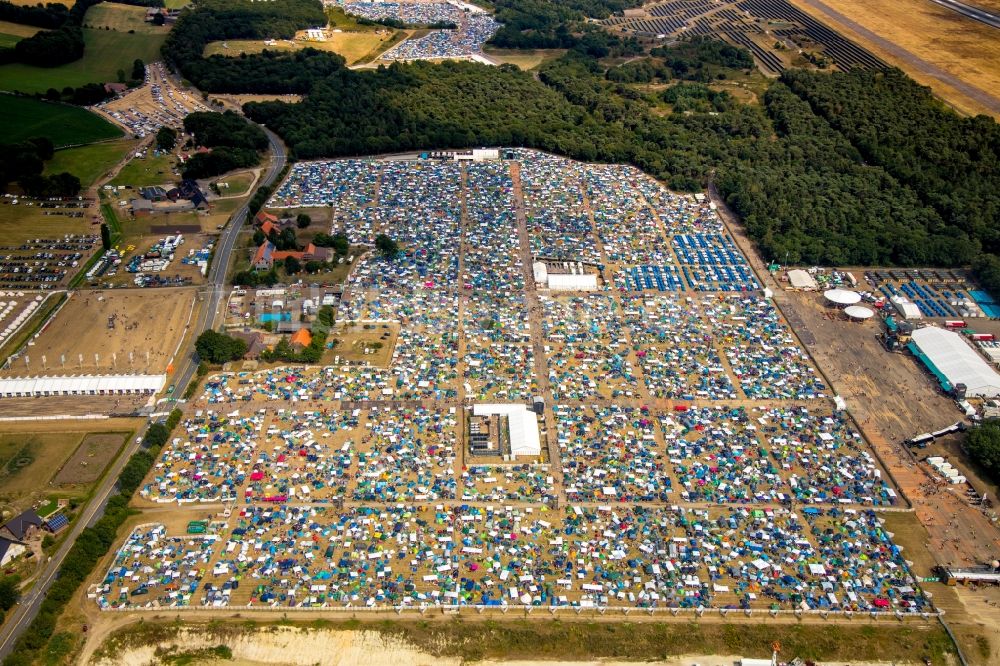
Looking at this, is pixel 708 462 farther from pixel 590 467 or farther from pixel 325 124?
pixel 325 124

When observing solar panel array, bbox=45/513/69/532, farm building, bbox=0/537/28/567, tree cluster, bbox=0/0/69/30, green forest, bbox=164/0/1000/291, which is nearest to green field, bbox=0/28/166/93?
tree cluster, bbox=0/0/69/30

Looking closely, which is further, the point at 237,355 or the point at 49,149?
the point at 49,149

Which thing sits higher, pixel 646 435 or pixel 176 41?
pixel 176 41

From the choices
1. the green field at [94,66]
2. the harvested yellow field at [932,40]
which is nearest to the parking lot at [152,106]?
the green field at [94,66]

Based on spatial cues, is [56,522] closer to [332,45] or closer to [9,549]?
[9,549]

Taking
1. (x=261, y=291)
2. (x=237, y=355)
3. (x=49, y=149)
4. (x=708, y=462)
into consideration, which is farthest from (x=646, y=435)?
(x=49, y=149)

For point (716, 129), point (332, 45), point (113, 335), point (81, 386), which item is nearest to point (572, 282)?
point (113, 335)

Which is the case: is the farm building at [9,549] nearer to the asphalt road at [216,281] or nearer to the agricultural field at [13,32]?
the asphalt road at [216,281]
